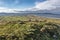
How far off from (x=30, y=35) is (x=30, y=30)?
6.18 metres

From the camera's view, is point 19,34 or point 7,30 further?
point 7,30

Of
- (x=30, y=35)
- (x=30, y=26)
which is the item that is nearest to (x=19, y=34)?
(x=30, y=35)

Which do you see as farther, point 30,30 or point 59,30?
point 59,30

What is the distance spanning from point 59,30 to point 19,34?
28.4m

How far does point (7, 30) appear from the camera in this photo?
107875 millimetres

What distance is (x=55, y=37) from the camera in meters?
104

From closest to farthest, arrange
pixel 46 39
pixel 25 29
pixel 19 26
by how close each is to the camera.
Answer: pixel 46 39
pixel 25 29
pixel 19 26

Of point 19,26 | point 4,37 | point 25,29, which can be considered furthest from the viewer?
point 19,26

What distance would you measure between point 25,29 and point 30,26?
5.43 meters

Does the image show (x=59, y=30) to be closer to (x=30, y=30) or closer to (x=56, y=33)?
(x=56, y=33)

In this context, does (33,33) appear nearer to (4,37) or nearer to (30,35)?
(30,35)

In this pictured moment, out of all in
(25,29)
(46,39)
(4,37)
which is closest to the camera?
(4,37)

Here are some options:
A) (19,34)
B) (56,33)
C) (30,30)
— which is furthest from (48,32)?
(19,34)

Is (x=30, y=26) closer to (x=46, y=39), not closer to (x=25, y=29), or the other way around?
(x=25, y=29)
